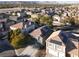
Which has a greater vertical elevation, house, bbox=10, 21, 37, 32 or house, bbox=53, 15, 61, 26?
house, bbox=53, 15, 61, 26

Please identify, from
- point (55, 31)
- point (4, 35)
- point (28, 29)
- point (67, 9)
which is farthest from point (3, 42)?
point (67, 9)

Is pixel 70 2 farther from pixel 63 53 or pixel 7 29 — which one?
pixel 7 29

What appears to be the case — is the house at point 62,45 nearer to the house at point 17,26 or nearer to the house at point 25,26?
the house at point 25,26

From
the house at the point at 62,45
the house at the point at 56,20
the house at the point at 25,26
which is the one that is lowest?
the house at the point at 62,45

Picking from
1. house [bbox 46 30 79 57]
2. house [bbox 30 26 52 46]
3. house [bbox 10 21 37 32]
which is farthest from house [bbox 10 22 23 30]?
house [bbox 46 30 79 57]

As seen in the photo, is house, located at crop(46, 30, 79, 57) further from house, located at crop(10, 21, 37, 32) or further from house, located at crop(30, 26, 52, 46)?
house, located at crop(10, 21, 37, 32)

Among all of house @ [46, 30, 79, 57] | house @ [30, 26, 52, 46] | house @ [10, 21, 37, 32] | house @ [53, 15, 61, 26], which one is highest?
house @ [53, 15, 61, 26]

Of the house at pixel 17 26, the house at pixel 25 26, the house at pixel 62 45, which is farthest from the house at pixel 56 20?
the house at pixel 17 26
